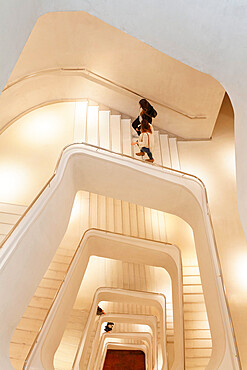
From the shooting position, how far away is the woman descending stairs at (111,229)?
5766 mm

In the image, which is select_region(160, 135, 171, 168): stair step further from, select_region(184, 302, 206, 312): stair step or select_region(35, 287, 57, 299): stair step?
select_region(35, 287, 57, 299): stair step

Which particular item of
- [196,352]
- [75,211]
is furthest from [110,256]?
[196,352]

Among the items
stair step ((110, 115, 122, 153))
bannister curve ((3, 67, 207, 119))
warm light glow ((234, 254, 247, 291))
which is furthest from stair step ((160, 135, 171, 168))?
warm light glow ((234, 254, 247, 291))

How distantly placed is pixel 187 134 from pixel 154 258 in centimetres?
373

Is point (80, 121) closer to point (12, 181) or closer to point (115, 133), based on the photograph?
point (115, 133)

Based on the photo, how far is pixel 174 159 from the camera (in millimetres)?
6914

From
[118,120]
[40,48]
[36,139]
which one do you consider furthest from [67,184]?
[40,48]

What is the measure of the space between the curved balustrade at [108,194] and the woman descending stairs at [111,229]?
0.59m

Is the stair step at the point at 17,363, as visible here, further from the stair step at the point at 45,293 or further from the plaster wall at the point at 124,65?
the plaster wall at the point at 124,65

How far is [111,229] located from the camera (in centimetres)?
870

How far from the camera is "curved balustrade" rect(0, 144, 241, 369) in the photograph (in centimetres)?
413

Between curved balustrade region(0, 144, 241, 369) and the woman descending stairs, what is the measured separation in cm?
59

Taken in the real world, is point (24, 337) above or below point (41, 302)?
below

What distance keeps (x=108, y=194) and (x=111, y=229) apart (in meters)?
2.20
